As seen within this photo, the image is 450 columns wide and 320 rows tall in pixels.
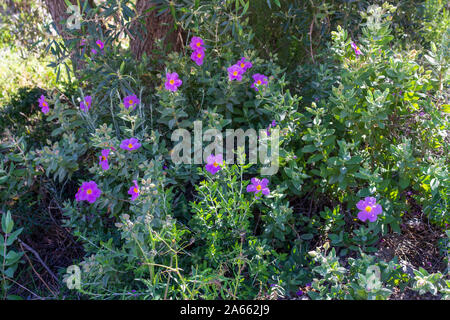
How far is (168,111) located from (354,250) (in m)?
1.20

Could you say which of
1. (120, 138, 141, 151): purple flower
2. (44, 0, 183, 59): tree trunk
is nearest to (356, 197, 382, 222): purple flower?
(120, 138, 141, 151): purple flower

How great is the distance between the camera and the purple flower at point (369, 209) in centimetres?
199

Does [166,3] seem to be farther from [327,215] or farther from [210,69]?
[327,215]

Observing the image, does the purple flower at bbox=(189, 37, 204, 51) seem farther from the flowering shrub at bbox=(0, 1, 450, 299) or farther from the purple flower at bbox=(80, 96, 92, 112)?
the purple flower at bbox=(80, 96, 92, 112)

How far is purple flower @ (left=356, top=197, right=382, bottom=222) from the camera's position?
6.53 feet

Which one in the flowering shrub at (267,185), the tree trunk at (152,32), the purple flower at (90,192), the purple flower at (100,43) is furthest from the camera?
the tree trunk at (152,32)

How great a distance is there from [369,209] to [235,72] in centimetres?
105

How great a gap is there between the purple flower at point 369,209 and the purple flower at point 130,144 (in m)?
1.09

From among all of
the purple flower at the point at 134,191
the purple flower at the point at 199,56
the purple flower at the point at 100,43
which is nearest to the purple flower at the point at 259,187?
the purple flower at the point at 134,191

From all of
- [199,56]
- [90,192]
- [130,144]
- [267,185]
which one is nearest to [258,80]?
[199,56]

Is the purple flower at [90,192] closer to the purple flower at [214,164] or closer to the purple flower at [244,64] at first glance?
the purple flower at [214,164]

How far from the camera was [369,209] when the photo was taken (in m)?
2.00

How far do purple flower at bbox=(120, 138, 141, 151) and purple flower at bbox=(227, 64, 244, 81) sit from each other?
665 millimetres
